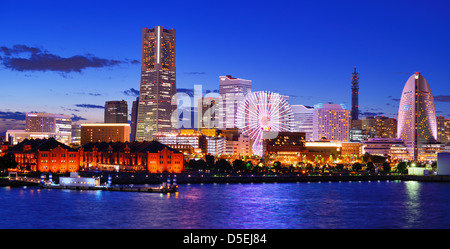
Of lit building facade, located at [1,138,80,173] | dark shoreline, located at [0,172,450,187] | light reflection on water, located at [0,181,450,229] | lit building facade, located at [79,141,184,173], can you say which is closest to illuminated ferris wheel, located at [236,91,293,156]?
dark shoreline, located at [0,172,450,187]

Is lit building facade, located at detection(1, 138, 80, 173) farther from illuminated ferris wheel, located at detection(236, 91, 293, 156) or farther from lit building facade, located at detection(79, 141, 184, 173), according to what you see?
illuminated ferris wheel, located at detection(236, 91, 293, 156)

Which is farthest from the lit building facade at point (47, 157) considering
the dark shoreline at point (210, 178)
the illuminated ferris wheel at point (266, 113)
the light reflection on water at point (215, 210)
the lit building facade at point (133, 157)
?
the illuminated ferris wheel at point (266, 113)

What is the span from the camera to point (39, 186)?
88.6 metres

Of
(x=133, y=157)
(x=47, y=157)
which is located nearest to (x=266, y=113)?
(x=133, y=157)

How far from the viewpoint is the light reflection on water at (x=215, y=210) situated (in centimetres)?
5166

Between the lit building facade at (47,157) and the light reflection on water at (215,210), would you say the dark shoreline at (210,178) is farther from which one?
the light reflection on water at (215,210)

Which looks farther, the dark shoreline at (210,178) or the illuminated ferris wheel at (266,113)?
the illuminated ferris wheel at (266,113)

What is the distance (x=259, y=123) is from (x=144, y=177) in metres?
65.0

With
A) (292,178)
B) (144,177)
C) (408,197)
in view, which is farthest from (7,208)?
(292,178)

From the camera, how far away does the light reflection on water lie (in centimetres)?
5166

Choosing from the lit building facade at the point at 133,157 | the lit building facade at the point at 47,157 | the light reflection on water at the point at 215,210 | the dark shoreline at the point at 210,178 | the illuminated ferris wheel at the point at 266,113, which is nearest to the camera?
the light reflection on water at the point at 215,210

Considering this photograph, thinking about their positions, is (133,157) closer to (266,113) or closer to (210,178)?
(210,178)
